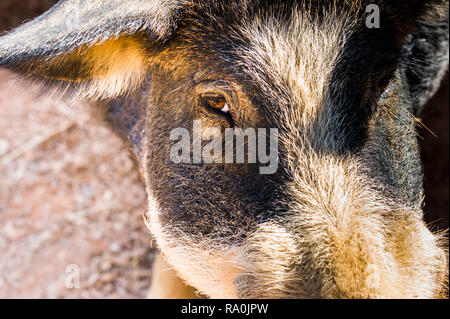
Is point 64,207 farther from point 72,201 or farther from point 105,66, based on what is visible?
point 105,66

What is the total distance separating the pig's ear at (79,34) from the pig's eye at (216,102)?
317mm

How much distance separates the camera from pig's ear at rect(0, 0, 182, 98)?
5.87 ft

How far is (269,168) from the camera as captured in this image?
6.11ft

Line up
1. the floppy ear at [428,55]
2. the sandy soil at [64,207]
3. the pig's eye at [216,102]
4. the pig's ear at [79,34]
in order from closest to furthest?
the pig's ear at [79,34], the pig's eye at [216,102], the floppy ear at [428,55], the sandy soil at [64,207]

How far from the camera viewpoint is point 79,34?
1792 millimetres

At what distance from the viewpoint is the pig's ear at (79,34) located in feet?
5.87

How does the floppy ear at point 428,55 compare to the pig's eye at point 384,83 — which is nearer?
the pig's eye at point 384,83

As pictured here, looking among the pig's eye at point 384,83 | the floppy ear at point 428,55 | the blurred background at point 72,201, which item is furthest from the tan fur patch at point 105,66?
the floppy ear at point 428,55

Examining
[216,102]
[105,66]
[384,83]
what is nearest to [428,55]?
[384,83]

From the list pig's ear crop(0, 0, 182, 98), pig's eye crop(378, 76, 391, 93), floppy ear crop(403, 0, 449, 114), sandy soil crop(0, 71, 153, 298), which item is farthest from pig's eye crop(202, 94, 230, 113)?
sandy soil crop(0, 71, 153, 298)

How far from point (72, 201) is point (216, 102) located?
8.00 ft

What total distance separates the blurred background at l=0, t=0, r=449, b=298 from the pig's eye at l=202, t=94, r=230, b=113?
1.79 meters

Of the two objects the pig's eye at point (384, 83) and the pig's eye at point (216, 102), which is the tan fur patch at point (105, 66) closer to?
the pig's eye at point (216, 102)

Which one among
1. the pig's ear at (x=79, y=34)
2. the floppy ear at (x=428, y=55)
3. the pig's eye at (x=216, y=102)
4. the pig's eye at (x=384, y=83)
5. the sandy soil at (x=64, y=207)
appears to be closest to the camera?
the pig's ear at (x=79, y=34)
